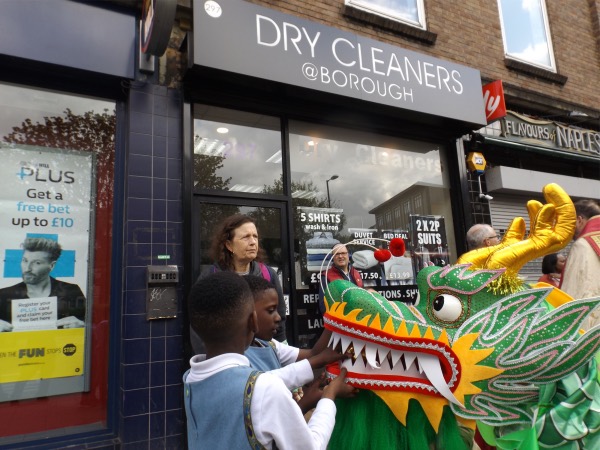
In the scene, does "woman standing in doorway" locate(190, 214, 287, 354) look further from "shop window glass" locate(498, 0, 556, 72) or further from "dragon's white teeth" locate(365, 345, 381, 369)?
"shop window glass" locate(498, 0, 556, 72)

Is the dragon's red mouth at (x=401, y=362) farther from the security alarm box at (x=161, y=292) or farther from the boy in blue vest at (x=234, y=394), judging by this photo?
the security alarm box at (x=161, y=292)

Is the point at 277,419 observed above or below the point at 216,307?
below

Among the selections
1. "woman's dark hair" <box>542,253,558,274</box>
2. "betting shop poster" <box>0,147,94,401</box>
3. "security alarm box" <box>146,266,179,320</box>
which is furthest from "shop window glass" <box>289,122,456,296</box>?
"betting shop poster" <box>0,147,94,401</box>

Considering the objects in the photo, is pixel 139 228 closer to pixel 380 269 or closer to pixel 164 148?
pixel 164 148

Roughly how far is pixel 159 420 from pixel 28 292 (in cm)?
153

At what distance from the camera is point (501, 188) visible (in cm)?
619

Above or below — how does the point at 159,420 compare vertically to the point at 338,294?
below

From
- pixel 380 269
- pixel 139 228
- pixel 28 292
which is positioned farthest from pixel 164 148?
pixel 380 269

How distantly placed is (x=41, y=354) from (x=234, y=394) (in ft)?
10.1

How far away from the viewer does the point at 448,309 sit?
1.72 m

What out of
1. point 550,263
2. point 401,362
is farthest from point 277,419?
point 550,263

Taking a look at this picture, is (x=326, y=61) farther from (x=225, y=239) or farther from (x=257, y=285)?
(x=257, y=285)

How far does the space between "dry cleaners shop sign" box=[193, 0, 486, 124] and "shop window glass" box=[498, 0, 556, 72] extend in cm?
221

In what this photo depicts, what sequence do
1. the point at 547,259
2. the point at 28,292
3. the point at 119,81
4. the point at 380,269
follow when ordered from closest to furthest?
the point at 28,292
the point at 119,81
the point at 547,259
the point at 380,269
